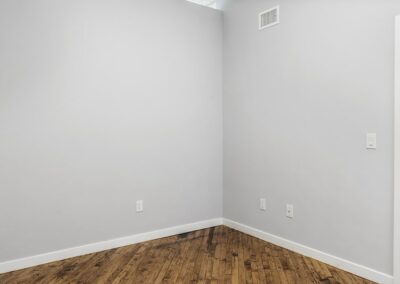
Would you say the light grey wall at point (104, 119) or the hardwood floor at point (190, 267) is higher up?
the light grey wall at point (104, 119)

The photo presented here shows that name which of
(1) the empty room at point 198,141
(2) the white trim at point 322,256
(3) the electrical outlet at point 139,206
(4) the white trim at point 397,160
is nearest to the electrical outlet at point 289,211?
(1) the empty room at point 198,141

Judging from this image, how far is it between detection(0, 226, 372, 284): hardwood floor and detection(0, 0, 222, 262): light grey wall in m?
0.25

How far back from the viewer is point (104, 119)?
3.17 m

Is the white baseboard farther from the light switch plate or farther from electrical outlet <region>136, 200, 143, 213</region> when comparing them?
the light switch plate

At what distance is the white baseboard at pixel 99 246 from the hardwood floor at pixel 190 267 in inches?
2.4

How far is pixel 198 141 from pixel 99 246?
1627 mm

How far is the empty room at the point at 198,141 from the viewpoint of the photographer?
252 centimetres

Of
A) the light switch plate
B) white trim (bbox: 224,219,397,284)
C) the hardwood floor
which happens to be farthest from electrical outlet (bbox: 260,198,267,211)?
the light switch plate

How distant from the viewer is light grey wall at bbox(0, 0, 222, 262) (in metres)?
2.74

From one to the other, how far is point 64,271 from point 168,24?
9.08 ft

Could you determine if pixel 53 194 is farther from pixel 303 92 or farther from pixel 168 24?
pixel 303 92

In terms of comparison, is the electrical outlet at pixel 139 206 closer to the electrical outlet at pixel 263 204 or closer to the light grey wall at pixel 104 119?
the light grey wall at pixel 104 119

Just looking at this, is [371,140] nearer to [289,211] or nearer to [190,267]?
[289,211]

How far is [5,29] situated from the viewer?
105 inches
